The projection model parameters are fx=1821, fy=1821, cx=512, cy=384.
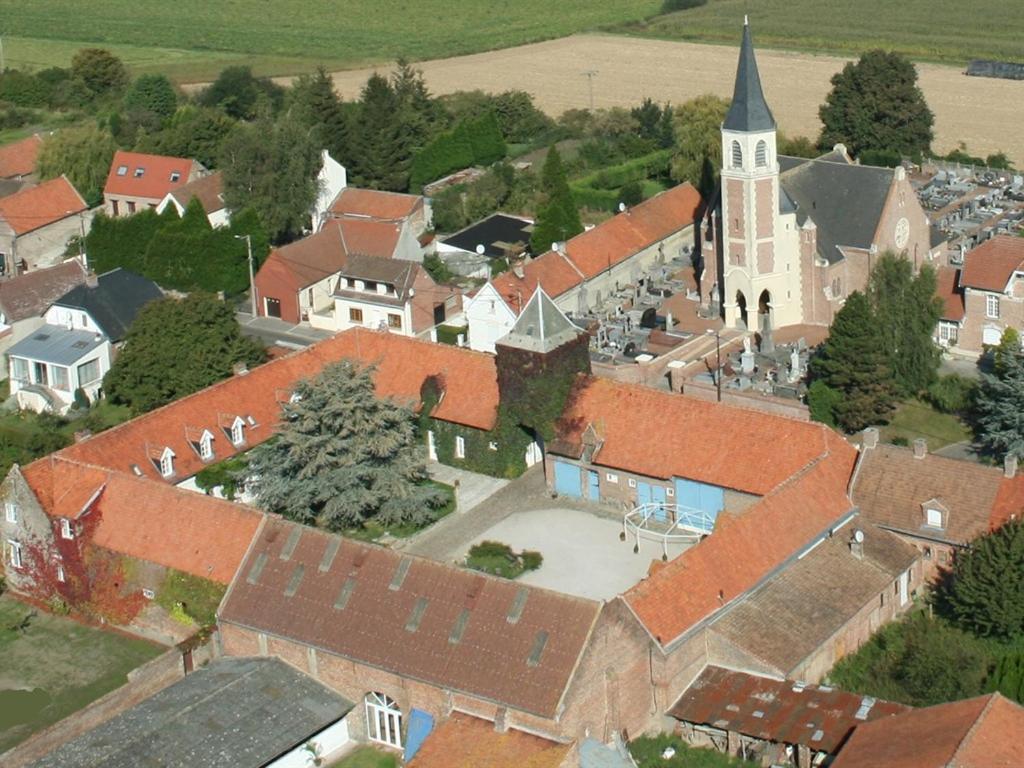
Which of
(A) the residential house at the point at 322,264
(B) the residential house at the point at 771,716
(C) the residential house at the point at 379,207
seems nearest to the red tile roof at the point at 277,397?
(A) the residential house at the point at 322,264

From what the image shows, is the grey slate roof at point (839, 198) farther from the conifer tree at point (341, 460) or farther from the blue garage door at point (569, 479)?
the conifer tree at point (341, 460)

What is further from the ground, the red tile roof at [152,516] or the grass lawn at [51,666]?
the red tile roof at [152,516]

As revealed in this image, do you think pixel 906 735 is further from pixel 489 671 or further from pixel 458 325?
pixel 458 325

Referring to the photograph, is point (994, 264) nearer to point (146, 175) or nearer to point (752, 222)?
point (752, 222)

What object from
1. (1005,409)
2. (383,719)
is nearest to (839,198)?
(1005,409)

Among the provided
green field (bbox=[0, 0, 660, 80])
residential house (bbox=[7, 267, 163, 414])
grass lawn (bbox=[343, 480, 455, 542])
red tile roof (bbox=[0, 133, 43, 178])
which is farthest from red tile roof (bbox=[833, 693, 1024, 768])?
green field (bbox=[0, 0, 660, 80])

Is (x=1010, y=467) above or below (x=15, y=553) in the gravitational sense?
above
